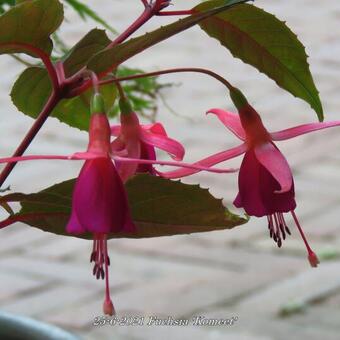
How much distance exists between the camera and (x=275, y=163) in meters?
0.61

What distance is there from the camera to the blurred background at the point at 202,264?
6.73ft

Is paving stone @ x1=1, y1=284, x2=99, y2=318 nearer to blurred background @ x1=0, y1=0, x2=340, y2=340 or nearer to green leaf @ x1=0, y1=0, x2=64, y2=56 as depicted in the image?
blurred background @ x1=0, y1=0, x2=340, y2=340

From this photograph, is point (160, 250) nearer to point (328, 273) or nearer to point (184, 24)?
point (328, 273)

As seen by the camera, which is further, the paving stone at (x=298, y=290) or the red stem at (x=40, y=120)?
the paving stone at (x=298, y=290)

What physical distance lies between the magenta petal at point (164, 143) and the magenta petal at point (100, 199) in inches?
2.1


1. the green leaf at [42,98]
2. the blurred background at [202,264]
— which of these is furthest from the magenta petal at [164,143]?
the blurred background at [202,264]

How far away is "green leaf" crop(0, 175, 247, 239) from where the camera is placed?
2.09 ft

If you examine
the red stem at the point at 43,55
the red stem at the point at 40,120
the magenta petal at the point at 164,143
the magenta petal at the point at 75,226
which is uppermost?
the red stem at the point at 43,55

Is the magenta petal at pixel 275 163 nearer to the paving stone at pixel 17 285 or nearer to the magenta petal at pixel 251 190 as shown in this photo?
the magenta petal at pixel 251 190

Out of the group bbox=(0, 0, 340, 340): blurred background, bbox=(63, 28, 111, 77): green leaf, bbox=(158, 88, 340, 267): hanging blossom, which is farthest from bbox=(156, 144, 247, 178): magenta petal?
bbox=(0, 0, 340, 340): blurred background

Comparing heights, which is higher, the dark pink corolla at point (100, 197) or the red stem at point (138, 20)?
the red stem at point (138, 20)

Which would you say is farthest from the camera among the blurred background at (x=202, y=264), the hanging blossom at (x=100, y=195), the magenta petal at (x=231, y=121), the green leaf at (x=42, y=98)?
the blurred background at (x=202, y=264)

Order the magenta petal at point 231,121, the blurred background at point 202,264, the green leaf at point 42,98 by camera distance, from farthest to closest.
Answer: the blurred background at point 202,264, the green leaf at point 42,98, the magenta petal at point 231,121

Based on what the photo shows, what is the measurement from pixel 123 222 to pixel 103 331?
4.91ft
